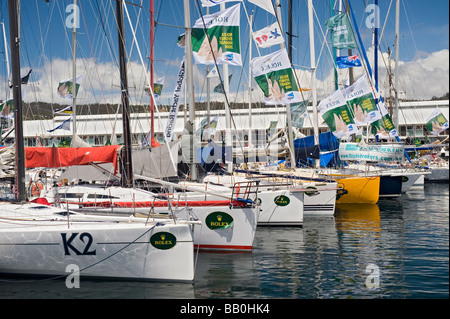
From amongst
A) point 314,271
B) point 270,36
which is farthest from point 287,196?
point 270,36

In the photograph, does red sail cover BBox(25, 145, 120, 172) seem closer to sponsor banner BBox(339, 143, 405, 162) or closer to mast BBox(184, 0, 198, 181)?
mast BBox(184, 0, 198, 181)

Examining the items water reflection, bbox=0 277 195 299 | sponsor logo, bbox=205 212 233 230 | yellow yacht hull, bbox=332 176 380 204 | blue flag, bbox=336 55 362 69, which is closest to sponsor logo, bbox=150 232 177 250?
water reflection, bbox=0 277 195 299

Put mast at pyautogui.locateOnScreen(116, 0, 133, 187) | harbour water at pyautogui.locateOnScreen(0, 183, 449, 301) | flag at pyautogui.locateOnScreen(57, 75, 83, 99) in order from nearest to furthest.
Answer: harbour water at pyautogui.locateOnScreen(0, 183, 449, 301), mast at pyautogui.locateOnScreen(116, 0, 133, 187), flag at pyautogui.locateOnScreen(57, 75, 83, 99)

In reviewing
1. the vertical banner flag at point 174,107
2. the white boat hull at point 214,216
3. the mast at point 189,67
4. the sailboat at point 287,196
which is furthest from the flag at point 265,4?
the white boat hull at point 214,216

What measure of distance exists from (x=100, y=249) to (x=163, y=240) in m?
1.58

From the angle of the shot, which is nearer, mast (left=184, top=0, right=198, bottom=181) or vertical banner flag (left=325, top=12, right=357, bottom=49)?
mast (left=184, top=0, right=198, bottom=181)

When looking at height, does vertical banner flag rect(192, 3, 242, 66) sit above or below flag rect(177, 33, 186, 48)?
below

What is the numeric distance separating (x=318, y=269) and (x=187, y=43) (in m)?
10.6

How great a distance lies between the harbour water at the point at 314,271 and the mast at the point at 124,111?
13.6 ft

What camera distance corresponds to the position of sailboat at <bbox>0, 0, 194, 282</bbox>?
1224cm

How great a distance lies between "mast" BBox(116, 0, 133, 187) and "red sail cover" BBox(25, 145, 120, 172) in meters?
0.56

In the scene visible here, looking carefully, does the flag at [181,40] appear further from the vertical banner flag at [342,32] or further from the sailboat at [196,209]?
the sailboat at [196,209]
